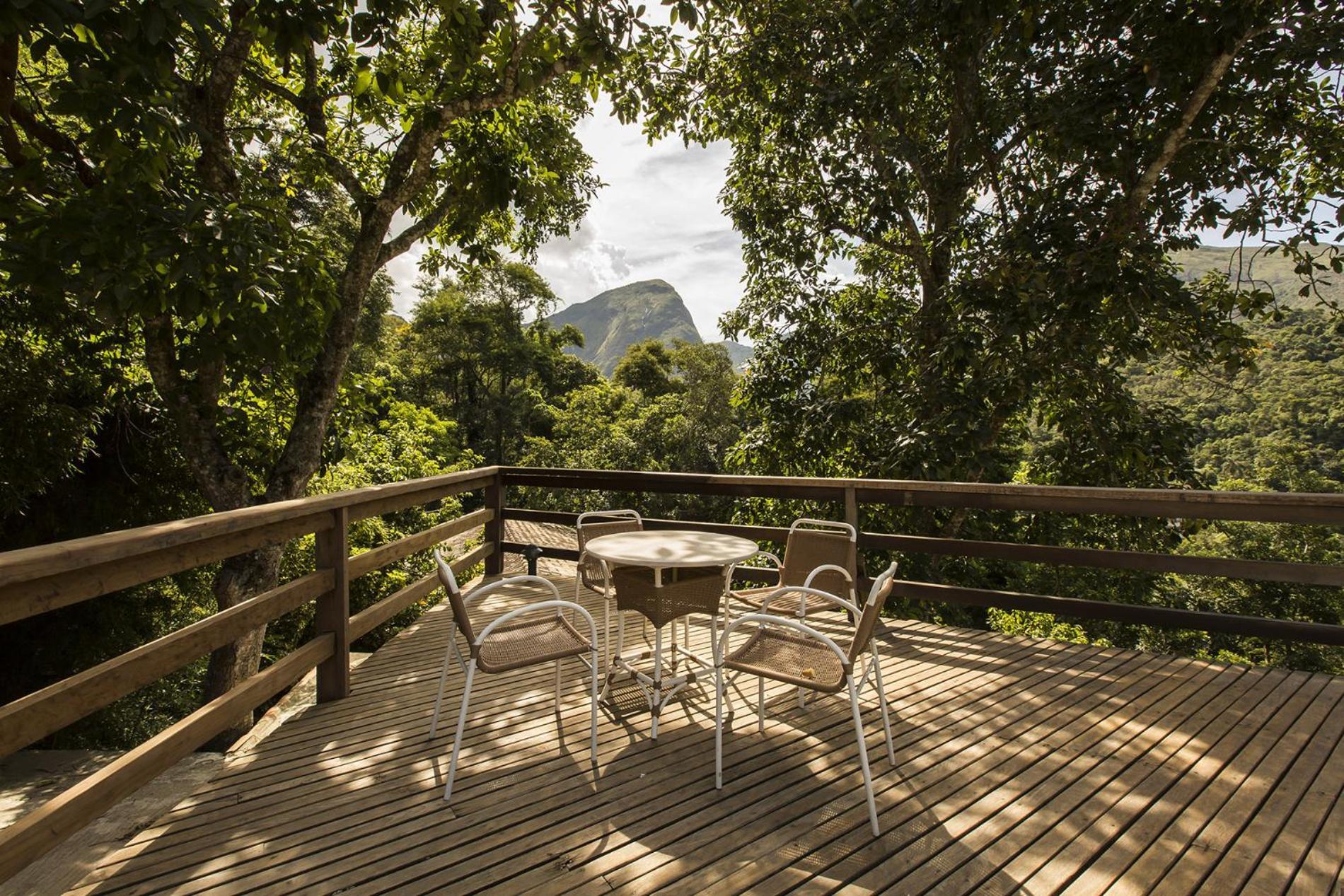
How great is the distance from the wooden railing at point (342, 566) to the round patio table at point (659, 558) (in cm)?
86

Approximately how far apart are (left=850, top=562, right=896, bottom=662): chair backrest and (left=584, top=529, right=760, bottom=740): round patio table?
708 millimetres

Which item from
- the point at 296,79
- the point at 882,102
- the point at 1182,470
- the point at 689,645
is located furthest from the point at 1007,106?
the point at 296,79

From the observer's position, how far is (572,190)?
7695 millimetres

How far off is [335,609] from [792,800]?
225 centimetres

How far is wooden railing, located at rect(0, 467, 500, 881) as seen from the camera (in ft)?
4.86

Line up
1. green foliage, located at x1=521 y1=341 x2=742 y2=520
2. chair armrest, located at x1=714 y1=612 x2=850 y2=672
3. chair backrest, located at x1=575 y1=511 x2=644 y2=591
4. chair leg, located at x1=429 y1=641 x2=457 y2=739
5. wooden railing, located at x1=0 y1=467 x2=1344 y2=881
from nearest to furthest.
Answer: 1. wooden railing, located at x1=0 y1=467 x2=1344 y2=881
2. chair armrest, located at x1=714 y1=612 x2=850 y2=672
3. chair leg, located at x1=429 y1=641 x2=457 y2=739
4. chair backrest, located at x1=575 y1=511 x2=644 y2=591
5. green foliage, located at x1=521 y1=341 x2=742 y2=520

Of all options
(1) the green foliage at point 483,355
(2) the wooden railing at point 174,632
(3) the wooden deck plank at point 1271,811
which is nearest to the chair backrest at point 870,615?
(3) the wooden deck plank at point 1271,811

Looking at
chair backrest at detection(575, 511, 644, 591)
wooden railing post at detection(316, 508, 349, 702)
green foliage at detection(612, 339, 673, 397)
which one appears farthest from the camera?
green foliage at detection(612, 339, 673, 397)

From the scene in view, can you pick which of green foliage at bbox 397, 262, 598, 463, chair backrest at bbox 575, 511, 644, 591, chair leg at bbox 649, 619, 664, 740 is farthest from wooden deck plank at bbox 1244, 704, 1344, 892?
green foliage at bbox 397, 262, 598, 463

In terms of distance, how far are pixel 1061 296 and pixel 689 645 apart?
379cm

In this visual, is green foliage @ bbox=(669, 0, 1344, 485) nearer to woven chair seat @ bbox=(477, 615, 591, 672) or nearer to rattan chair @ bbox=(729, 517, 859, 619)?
rattan chair @ bbox=(729, 517, 859, 619)

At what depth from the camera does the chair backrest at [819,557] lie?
3.08 m

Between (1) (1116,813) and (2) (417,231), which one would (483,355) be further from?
(1) (1116,813)

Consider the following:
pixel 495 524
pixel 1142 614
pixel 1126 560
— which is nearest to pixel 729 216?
pixel 495 524
